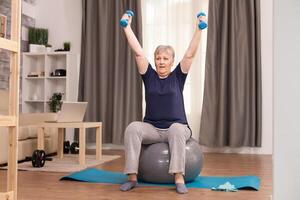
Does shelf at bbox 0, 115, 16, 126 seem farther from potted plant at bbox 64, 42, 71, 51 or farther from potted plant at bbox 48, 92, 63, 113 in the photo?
A: potted plant at bbox 64, 42, 71, 51

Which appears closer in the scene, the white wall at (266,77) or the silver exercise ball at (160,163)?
the silver exercise ball at (160,163)

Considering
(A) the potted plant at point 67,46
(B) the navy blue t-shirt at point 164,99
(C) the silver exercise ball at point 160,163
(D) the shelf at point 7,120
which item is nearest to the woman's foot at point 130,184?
(C) the silver exercise ball at point 160,163

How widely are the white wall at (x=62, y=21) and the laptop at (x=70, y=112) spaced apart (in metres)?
2.03

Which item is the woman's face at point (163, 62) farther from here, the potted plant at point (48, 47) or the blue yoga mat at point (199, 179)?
the potted plant at point (48, 47)

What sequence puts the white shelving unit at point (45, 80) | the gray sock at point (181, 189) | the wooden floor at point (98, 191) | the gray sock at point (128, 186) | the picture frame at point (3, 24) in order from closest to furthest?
the wooden floor at point (98, 191), the gray sock at point (181, 189), the gray sock at point (128, 186), the picture frame at point (3, 24), the white shelving unit at point (45, 80)

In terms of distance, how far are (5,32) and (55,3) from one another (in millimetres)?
1068

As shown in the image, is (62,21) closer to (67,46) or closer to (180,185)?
(67,46)

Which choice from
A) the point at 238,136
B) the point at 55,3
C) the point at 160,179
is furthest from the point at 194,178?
the point at 55,3

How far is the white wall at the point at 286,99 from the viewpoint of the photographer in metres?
0.95

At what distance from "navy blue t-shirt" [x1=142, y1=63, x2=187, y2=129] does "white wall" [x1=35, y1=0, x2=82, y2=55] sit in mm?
3418

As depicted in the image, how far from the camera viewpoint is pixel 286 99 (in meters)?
0.96

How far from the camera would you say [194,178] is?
10.2 ft

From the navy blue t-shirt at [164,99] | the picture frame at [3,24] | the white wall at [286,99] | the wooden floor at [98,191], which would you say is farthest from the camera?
the picture frame at [3,24]

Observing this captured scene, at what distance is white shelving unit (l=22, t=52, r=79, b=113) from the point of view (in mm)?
6051
